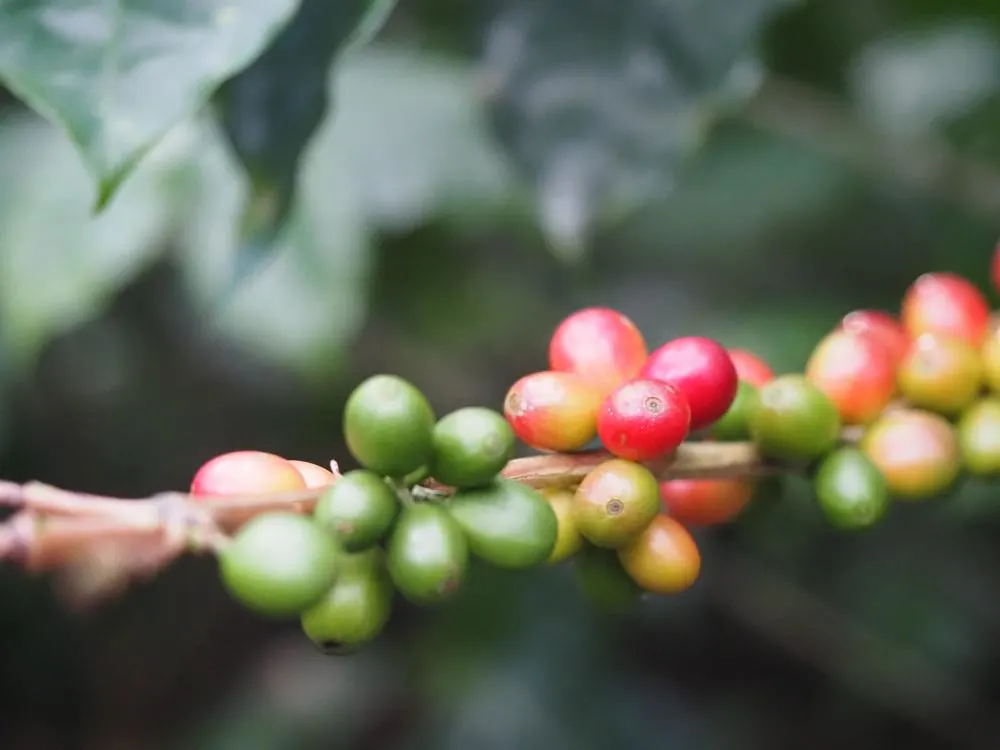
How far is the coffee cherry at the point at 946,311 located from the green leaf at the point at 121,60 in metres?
0.58

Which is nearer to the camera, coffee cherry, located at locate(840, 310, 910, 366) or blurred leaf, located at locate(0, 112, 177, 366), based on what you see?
coffee cherry, located at locate(840, 310, 910, 366)

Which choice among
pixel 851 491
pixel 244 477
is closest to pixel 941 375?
pixel 851 491

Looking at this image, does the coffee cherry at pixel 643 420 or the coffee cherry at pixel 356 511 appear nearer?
the coffee cherry at pixel 356 511

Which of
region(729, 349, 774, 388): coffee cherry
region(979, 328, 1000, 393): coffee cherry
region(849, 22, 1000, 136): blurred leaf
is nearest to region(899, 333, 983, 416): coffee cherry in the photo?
region(979, 328, 1000, 393): coffee cherry

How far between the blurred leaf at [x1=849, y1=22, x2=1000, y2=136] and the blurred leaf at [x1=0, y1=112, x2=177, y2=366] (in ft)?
4.73

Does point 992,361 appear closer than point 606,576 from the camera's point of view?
No

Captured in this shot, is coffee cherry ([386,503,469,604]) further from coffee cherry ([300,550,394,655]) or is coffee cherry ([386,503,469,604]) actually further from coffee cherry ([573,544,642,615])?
coffee cherry ([573,544,642,615])

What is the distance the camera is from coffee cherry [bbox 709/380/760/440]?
81 centimetres

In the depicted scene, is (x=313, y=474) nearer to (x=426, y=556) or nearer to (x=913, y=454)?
(x=426, y=556)

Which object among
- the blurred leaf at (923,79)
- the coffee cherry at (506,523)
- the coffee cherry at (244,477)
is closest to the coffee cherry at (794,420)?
the coffee cherry at (506,523)

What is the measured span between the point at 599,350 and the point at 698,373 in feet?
0.25

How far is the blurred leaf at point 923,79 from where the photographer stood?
7.32 feet

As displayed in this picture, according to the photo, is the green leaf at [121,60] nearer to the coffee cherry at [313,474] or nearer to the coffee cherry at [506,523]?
the coffee cherry at [313,474]

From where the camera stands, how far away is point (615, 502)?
640mm
